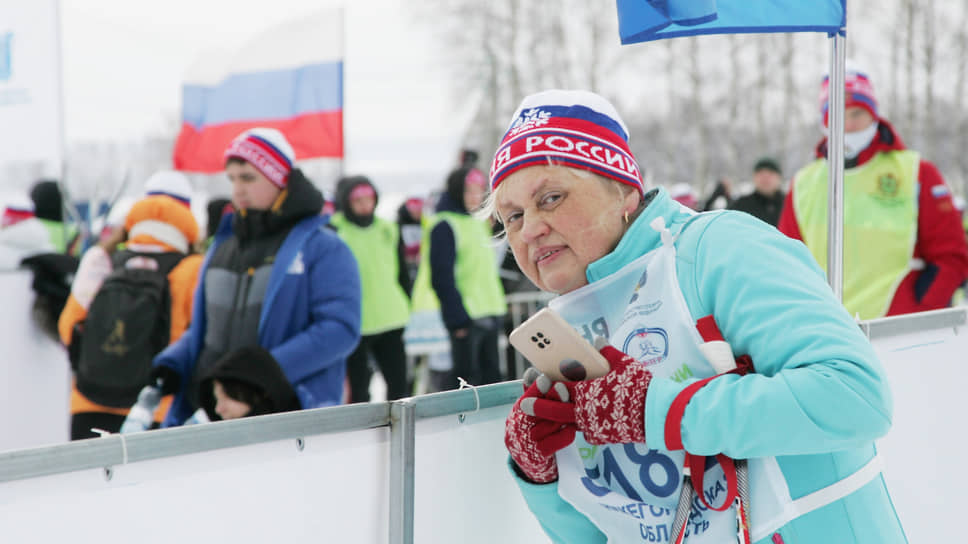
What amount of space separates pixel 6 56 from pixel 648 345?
5528mm

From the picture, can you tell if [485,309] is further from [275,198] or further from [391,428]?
[391,428]

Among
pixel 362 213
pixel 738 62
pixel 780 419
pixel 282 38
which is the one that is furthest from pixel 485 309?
pixel 738 62

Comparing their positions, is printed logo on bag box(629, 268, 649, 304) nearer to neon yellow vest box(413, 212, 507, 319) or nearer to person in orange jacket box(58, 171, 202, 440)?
person in orange jacket box(58, 171, 202, 440)

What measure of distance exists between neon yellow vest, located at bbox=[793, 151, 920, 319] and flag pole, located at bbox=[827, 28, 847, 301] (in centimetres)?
147

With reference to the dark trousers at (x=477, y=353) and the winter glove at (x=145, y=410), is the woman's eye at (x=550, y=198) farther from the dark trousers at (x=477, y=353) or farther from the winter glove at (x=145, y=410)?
the dark trousers at (x=477, y=353)

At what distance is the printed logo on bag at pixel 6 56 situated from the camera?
19.1ft

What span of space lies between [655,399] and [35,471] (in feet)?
2.95

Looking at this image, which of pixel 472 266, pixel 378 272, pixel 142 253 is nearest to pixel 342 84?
pixel 378 272

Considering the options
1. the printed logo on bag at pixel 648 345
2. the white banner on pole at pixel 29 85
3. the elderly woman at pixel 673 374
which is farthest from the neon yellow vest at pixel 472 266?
the printed logo on bag at pixel 648 345

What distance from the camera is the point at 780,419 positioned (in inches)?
53.7

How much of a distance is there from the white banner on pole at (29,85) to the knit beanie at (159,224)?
6.32 feet

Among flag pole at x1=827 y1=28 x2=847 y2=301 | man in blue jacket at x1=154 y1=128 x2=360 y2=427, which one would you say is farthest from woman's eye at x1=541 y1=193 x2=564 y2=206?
man in blue jacket at x1=154 y1=128 x2=360 y2=427

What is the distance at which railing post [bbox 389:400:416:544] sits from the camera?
1.80 m

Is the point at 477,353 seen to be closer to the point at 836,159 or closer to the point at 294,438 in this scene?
the point at 836,159
